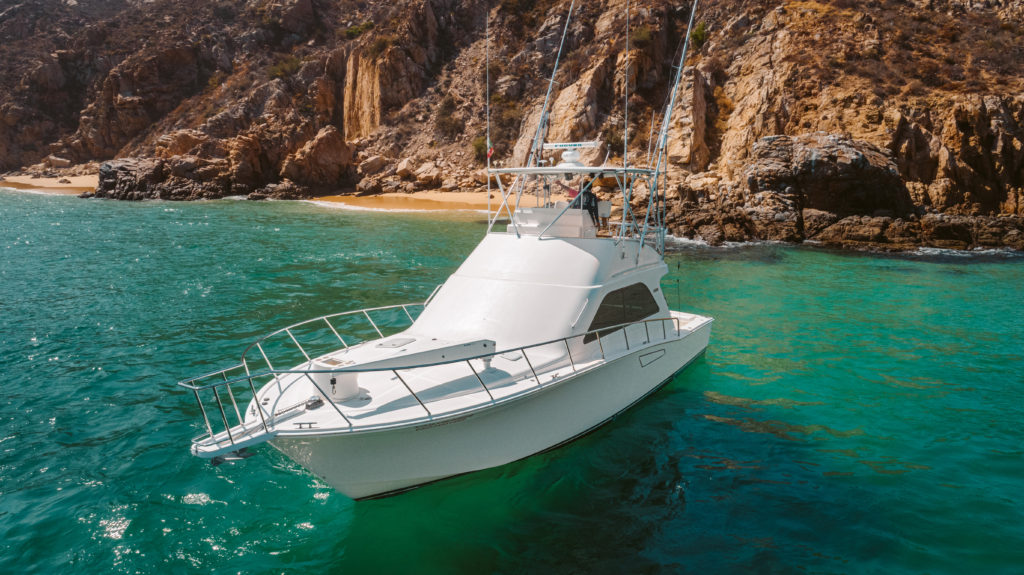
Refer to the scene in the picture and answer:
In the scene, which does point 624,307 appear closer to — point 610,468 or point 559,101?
point 610,468

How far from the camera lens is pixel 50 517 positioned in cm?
593

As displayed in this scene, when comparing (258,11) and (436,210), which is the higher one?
(258,11)

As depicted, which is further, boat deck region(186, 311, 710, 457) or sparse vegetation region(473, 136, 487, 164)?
sparse vegetation region(473, 136, 487, 164)

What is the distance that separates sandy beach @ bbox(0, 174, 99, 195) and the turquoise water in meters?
54.9

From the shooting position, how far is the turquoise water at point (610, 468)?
556cm

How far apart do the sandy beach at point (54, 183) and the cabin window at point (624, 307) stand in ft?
219

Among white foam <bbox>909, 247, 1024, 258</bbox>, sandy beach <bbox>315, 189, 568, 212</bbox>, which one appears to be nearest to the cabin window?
white foam <bbox>909, 247, 1024, 258</bbox>

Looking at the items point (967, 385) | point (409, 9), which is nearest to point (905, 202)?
point (967, 385)

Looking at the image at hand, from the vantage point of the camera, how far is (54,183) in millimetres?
62562

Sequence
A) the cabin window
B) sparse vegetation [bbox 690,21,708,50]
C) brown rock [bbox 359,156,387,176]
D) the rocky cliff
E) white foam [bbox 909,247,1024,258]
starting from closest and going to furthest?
the cabin window → white foam [bbox 909,247,1024,258] → the rocky cliff → sparse vegetation [bbox 690,21,708,50] → brown rock [bbox 359,156,387,176]

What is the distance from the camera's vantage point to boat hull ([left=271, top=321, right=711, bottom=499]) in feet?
18.1

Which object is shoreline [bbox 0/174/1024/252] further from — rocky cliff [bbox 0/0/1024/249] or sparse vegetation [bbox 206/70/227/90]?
sparse vegetation [bbox 206/70/227/90]

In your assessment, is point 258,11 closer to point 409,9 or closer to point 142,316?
point 409,9

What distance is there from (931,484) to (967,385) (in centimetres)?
448
